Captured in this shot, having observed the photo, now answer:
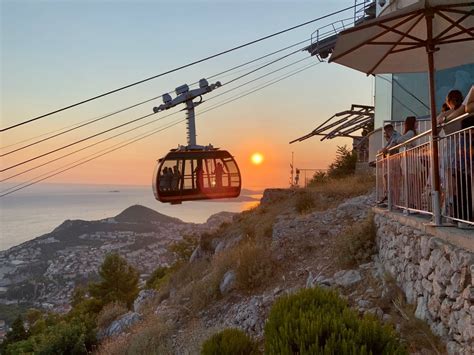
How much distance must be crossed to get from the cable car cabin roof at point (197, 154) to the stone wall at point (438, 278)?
715 cm

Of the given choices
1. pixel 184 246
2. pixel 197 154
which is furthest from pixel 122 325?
pixel 184 246

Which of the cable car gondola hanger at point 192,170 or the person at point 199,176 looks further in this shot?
the person at point 199,176

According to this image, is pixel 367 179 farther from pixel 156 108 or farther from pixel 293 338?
pixel 293 338

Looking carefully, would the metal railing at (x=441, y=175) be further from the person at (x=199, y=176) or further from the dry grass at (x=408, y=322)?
the person at (x=199, y=176)

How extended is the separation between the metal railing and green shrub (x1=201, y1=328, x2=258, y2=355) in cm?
308

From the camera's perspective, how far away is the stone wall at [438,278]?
3.81 m

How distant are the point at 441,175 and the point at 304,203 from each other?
36.9ft

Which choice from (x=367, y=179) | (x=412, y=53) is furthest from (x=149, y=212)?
(x=412, y=53)

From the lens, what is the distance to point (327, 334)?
420cm

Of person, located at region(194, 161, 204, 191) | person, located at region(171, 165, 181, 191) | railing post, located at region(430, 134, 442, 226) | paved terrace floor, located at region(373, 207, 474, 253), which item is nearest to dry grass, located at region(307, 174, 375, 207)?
person, located at region(194, 161, 204, 191)

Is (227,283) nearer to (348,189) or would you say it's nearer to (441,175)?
(441,175)

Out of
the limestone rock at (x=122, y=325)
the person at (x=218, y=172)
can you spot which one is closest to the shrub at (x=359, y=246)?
the person at (x=218, y=172)

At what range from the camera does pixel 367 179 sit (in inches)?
691

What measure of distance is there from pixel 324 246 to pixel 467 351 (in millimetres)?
7221
